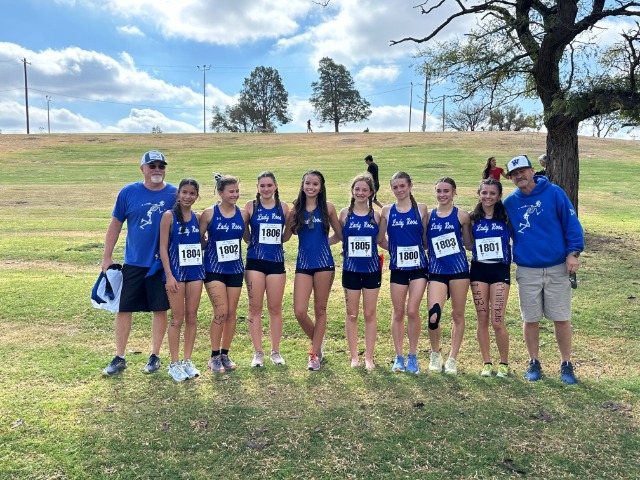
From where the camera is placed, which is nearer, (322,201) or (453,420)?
(453,420)

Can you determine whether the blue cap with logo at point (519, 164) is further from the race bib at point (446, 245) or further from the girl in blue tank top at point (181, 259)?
the girl in blue tank top at point (181, 259)

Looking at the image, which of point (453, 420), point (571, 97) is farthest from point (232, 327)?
point (571, 97)

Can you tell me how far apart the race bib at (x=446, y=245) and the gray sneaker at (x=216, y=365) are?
96.2 inches

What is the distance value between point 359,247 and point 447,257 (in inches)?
34.5

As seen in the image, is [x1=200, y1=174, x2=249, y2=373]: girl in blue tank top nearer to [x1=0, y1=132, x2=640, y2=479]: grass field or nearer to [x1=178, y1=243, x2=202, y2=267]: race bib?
[x1=178, y1=243, x2=202, y2=267]: race bib

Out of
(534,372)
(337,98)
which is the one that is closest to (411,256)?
(534,372)

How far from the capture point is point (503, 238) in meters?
4.89

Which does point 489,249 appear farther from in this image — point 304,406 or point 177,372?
point 177,372

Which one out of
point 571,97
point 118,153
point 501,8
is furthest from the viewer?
point 118,153

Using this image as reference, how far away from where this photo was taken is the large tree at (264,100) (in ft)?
251

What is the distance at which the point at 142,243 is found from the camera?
193 inches

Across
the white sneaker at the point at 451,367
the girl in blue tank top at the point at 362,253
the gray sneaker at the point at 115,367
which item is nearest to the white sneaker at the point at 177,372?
the gray sneaker at the point at 115,367

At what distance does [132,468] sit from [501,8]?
11880mm

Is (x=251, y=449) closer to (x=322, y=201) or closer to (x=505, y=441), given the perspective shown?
(x=505, y=441)
